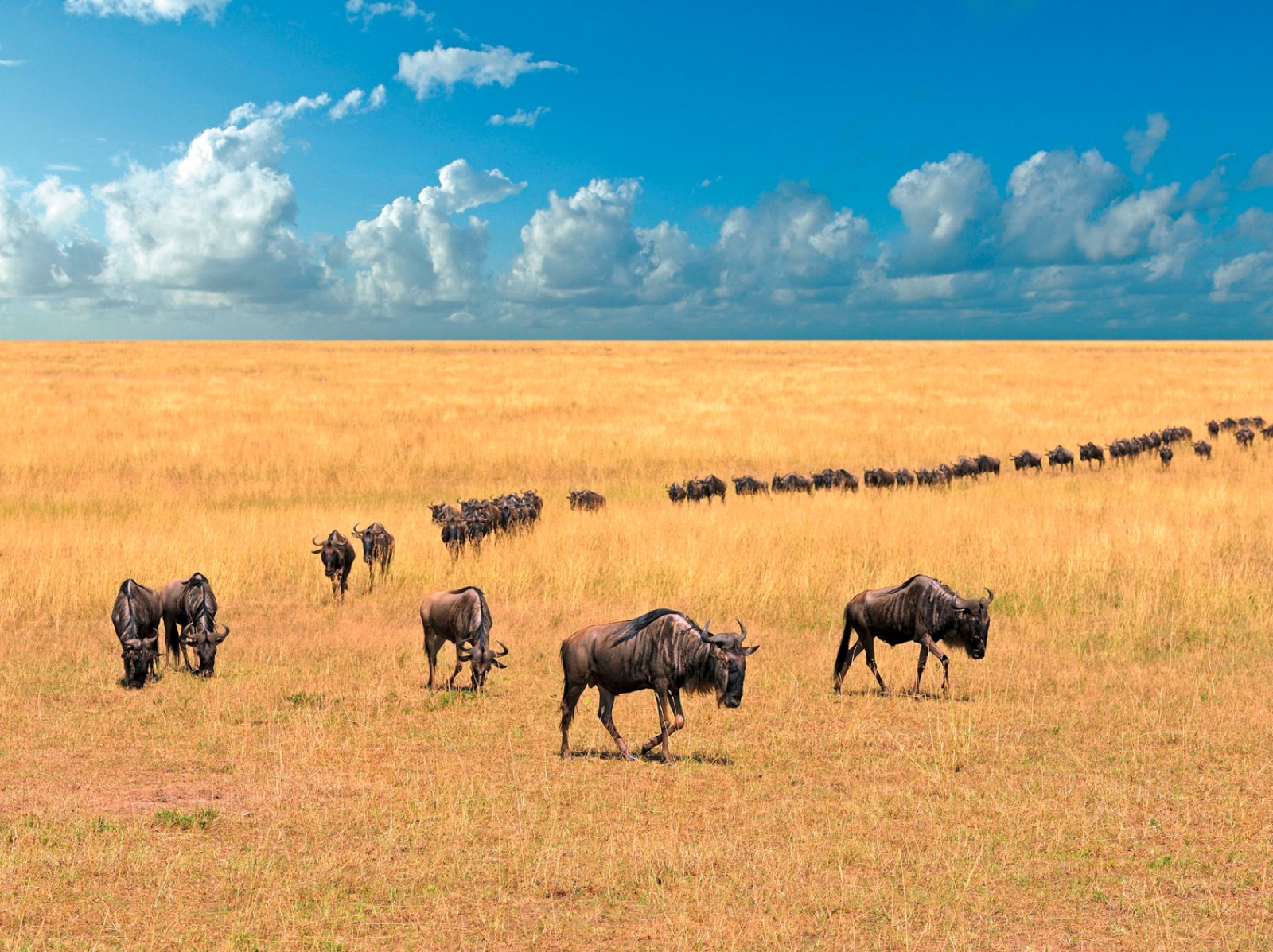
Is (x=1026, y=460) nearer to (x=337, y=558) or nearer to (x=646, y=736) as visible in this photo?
(x=337, y=558)

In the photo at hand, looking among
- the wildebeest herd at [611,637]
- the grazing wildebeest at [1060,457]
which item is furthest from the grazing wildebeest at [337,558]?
the grazing wildebeest at [1060,457]

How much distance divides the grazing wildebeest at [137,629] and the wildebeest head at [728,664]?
21.2 feet

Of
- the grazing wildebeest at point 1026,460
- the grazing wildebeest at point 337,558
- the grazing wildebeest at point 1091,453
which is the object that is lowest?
the grazing wildebeest at point 337,558

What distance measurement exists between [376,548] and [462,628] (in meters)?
5.73

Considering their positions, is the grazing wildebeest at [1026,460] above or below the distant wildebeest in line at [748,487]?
above

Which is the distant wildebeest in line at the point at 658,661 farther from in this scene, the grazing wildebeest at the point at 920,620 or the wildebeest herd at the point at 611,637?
the grazing wildebeest at the point at 920,620

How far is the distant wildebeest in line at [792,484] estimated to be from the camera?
24.8 m

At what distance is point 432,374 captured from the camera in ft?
205

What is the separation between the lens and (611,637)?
8.31 metres

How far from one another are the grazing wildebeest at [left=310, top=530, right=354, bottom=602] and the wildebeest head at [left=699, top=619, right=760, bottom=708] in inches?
335

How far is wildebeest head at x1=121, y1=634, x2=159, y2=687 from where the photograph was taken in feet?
35.4

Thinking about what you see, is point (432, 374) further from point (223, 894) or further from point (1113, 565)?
point (223, 894)

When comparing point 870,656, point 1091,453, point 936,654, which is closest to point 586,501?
point 870,656

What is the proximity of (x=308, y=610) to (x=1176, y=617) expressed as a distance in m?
11.8
